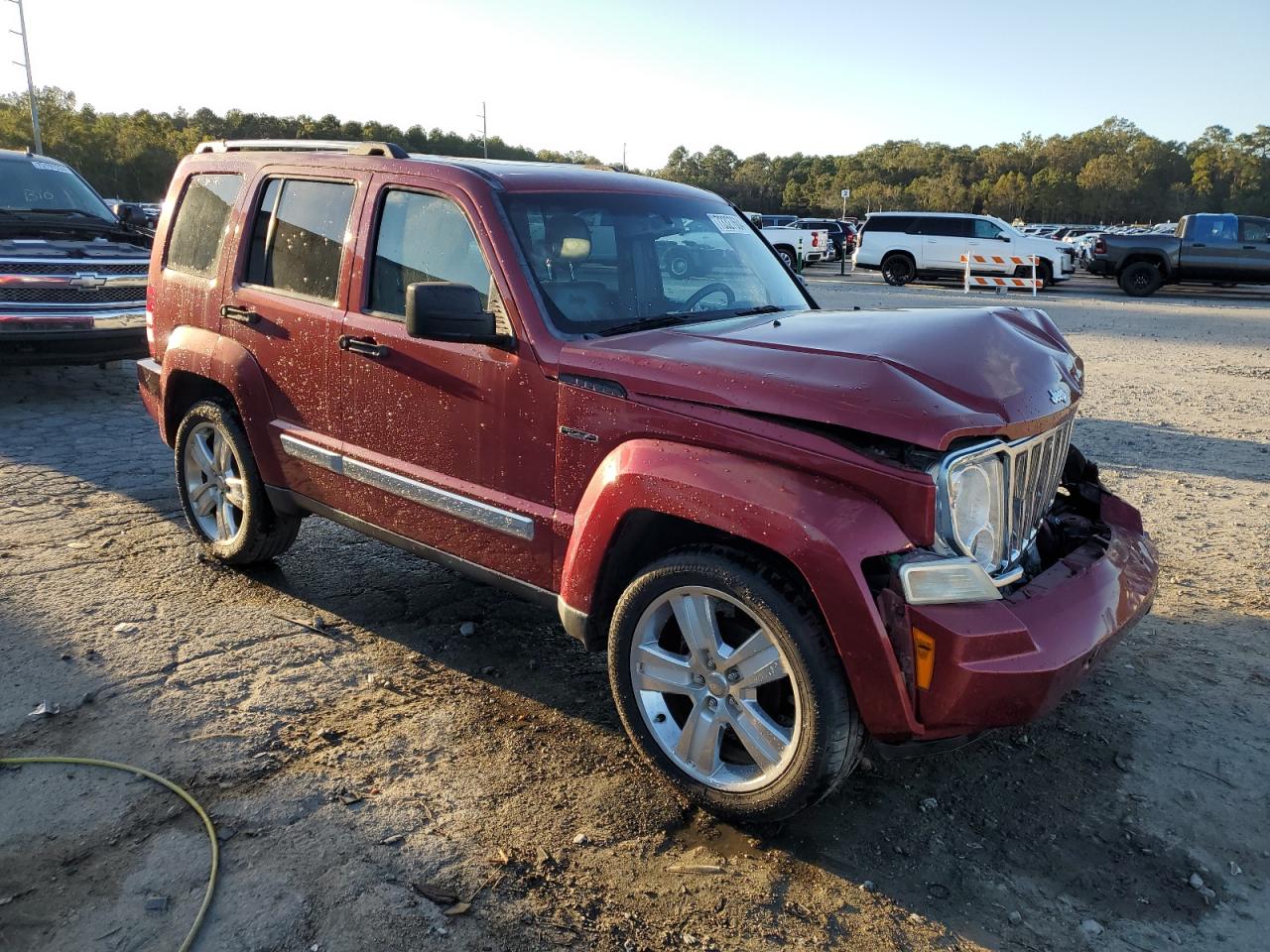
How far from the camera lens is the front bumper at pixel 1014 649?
7.84 ft

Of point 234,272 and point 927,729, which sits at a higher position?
point 234,272

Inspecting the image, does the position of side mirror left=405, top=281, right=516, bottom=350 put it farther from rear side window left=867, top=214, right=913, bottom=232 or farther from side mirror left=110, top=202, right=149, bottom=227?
rear side window left=867, top=214, right=913, bottom=232

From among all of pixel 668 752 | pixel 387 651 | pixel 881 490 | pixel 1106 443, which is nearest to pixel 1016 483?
pixel 881 490

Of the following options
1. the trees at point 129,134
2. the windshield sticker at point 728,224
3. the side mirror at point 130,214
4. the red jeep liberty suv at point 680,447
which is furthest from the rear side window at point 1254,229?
the trees at point 129,134

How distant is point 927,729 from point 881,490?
0.66 meters

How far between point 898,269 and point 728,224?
21.7 m

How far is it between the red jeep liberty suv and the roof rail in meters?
0.03

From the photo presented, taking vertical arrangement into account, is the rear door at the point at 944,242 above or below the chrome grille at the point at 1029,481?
above

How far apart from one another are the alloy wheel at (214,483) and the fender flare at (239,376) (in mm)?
225

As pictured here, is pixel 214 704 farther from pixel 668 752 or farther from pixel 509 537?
pixel 668 752

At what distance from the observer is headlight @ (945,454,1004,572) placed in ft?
8.22

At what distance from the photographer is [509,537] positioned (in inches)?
130

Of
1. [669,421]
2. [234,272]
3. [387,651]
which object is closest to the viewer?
[669,421]

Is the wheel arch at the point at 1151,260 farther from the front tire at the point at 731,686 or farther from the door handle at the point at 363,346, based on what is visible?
the front tire at the point at 731,686
